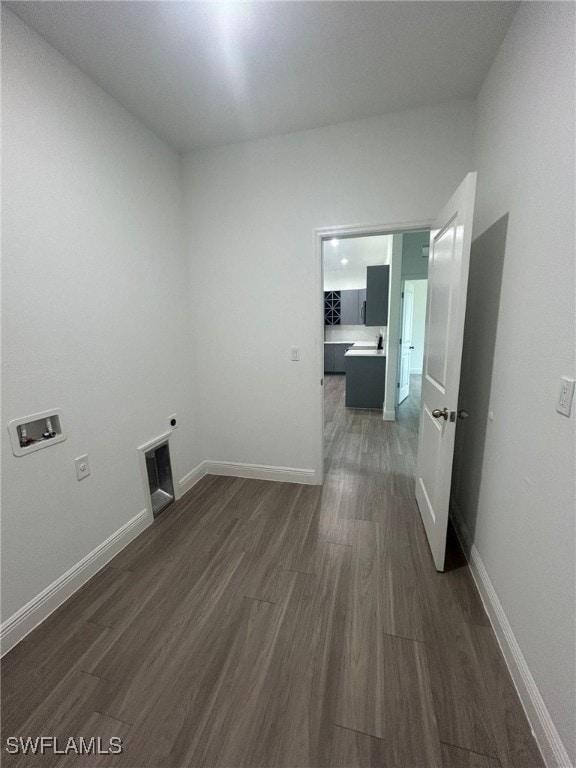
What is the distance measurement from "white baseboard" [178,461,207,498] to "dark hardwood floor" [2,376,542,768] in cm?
47

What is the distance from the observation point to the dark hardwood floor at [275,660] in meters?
1.04

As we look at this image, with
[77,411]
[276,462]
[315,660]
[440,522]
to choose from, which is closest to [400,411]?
[276,462]

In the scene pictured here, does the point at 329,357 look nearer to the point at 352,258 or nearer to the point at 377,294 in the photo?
the point at 352,258

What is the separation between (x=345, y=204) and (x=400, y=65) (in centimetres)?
75

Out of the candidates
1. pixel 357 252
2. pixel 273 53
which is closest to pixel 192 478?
pixel 273 53

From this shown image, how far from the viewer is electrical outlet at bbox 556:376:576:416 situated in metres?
0.95

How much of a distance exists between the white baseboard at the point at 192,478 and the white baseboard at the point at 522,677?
219cm

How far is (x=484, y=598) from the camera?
1524mm

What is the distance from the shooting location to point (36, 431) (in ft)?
4.90

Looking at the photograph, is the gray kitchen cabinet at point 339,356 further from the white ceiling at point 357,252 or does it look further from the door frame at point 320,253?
the door frame at point 320,253

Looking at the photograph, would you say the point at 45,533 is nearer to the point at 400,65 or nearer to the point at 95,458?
the point at 95,458

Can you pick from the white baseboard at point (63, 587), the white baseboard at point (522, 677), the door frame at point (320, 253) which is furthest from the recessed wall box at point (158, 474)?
the white baseboard at point (522, 677)

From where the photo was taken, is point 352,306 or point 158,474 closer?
point 158,474

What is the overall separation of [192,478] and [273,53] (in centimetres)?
298
